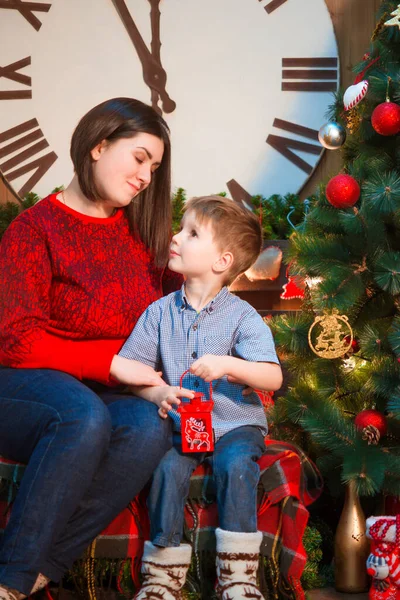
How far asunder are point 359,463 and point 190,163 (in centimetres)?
188

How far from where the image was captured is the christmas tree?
1.93 meters

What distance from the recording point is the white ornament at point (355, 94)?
2.03 m

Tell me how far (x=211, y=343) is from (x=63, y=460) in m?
0.45

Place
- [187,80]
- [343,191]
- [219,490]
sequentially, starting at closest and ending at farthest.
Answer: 1. [219,490]
2. [343,191]
3. [187,80]

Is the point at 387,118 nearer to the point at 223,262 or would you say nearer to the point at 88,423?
the point at 223,262

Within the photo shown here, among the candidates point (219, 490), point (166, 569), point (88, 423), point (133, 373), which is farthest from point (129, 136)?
point (166, 569)

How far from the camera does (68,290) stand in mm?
1825

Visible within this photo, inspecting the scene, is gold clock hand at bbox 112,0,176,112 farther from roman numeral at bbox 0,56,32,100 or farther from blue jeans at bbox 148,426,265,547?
blue jeans at bbox 148,426,265,547

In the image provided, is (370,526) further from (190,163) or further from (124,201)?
(190,163)

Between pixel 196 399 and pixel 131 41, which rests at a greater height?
pixel 131 41

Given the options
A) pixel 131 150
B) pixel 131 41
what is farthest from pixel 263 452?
pixel 131 41

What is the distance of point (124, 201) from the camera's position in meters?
1.89

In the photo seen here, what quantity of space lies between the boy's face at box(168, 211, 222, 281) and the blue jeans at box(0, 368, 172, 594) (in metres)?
0.33

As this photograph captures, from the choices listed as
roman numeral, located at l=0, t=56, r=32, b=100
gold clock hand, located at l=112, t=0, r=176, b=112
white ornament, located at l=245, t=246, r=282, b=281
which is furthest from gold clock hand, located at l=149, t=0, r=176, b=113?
white ornament, located at l=245, t=246, r=282, b=281
